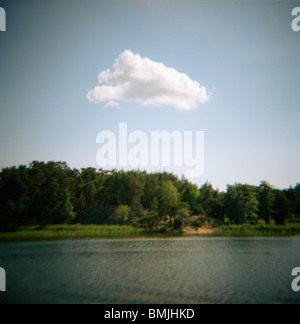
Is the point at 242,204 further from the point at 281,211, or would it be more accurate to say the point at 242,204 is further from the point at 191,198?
the point at 191,198

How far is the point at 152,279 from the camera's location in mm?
22125

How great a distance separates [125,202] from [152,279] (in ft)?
288

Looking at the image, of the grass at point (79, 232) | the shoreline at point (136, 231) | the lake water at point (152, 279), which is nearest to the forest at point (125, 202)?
the shoreline at point (136, 231)

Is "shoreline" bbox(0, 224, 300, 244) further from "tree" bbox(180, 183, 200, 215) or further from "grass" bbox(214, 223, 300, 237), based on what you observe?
"tree" bbox(180, 183, 200, 215)

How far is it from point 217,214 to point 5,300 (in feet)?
266

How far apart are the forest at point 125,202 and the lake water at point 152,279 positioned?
4577 cm

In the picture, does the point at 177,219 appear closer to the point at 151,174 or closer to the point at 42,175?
the point at 151,174

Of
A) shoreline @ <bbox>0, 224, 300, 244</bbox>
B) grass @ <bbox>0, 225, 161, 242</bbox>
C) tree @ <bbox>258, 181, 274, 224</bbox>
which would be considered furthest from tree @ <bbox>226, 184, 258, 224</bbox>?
grass @ <bbox>0, 225, 161, 242</bbox>

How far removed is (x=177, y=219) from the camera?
76.2 meters

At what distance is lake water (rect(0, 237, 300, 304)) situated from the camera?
17859 millimetres

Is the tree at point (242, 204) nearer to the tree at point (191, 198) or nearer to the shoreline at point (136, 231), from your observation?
the shoreline at point (136, 231)

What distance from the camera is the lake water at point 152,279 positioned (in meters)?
17.9
